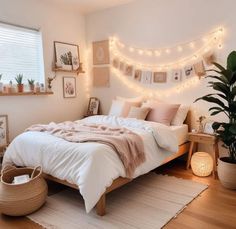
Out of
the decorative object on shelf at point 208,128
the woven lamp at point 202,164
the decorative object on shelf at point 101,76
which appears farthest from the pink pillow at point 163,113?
the decorative object on shelf at point 101,76

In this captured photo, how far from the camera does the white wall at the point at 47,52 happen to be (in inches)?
140

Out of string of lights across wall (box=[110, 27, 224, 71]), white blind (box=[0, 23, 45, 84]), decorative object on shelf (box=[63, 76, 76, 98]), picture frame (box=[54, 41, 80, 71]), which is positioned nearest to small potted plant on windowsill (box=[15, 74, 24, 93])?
white blind (box=[0, 23, 45, 84])

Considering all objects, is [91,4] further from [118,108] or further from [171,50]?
[118,108]

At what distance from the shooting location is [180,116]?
137 inches

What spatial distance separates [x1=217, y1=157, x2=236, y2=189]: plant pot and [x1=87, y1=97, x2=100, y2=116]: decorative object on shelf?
2.56m

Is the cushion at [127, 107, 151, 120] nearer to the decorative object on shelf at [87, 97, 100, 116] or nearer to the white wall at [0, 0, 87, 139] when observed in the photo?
the decorative object on shelf at [87, 97, 100, 116]

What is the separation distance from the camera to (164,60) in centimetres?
376

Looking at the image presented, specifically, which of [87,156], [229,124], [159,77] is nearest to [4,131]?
[87,156]

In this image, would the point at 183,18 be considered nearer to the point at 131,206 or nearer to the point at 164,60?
the point at 164,60

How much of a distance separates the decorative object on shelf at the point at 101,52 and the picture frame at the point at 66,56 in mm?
341

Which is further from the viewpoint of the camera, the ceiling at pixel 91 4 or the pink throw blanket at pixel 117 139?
the ceiling at pixel 91 4

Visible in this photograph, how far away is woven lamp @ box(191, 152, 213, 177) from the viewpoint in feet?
9.95

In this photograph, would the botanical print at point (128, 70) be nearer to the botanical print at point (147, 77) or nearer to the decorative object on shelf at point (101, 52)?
the botanical print at point (147, 77)

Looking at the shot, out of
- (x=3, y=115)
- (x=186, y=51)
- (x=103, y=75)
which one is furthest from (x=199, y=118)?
(x=3, y=115)
